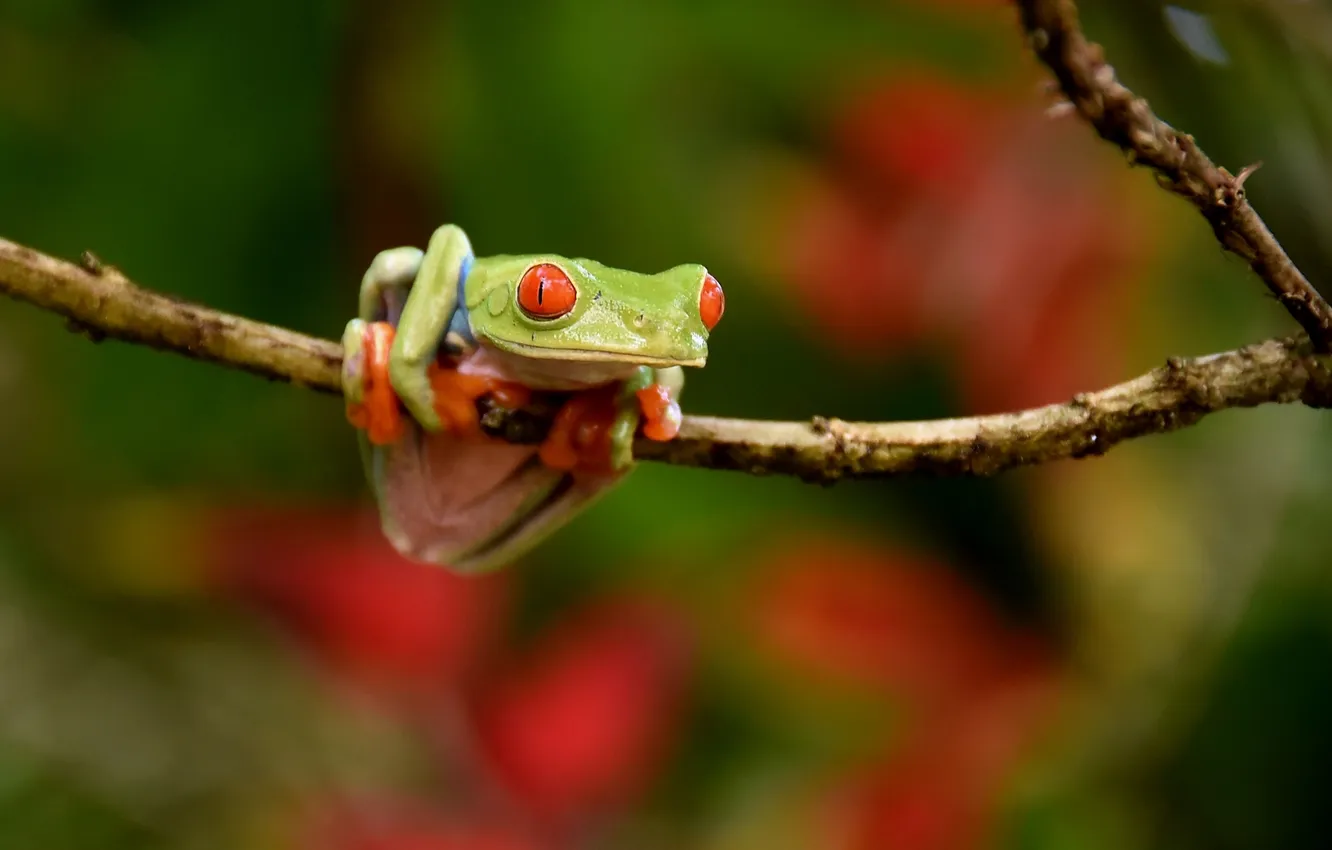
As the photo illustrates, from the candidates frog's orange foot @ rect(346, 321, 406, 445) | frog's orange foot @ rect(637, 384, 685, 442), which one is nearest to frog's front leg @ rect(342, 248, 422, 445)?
frog's orange foot @ rect(346, 321, 406, 445)

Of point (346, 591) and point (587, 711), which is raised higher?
point (346, 591)

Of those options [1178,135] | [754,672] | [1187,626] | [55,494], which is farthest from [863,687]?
[1178,135]

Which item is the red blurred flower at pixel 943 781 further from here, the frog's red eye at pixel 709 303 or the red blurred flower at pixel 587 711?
the frog's red eye at pixel 709 303

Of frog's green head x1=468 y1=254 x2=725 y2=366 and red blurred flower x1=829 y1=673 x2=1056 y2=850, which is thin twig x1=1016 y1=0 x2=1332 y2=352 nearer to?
frog's green head x1=468 y1=254 x2=725 y2=366

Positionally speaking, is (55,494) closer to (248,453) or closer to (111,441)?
(111,441)

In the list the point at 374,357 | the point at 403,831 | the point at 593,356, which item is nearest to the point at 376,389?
the point at 374,357

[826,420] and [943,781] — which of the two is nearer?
[826,420]

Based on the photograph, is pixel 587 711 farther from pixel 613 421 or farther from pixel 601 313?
pixel 601 313
